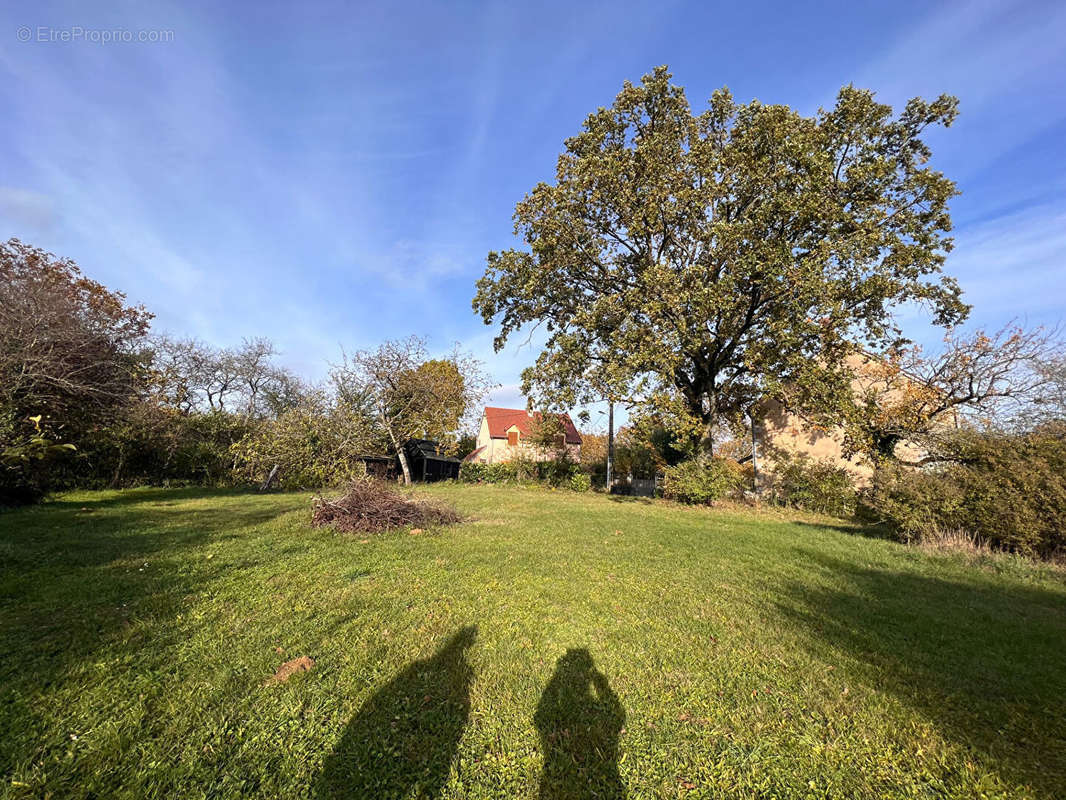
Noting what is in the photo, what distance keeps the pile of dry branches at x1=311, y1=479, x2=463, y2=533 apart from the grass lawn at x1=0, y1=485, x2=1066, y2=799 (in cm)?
161

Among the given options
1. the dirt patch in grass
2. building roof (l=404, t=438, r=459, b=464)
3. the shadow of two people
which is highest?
building roof (l=404, t=438, r=459, b=464)

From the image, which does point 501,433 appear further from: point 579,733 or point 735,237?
point 579,733

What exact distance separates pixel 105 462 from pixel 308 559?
558 inches

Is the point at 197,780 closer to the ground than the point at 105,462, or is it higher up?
closer to the ground

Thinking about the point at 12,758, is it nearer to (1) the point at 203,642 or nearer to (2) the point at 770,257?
(1) the point at 203,642

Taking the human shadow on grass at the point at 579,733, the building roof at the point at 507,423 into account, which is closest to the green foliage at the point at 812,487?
the human shadow on grass at the point at 579,733

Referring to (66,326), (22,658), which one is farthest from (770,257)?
(66,326)

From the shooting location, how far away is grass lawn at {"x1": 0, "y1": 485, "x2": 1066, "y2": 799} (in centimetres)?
209

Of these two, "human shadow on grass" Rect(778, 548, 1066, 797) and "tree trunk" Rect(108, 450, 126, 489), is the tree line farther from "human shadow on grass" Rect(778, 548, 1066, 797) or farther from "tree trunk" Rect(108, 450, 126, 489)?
"human shadow on grass" Rect(778, 548, 1066, 797)

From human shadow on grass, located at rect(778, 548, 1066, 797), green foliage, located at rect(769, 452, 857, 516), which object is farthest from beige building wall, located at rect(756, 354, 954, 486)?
human shadow on grass, located at rect(778, 548, 1066, 797)

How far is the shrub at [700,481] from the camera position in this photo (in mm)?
14172

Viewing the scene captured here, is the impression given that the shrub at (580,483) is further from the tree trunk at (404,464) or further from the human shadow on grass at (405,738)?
the human shadow on grass at (405,738)

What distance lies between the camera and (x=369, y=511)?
7.76m

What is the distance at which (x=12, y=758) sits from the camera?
1918 millimetres
